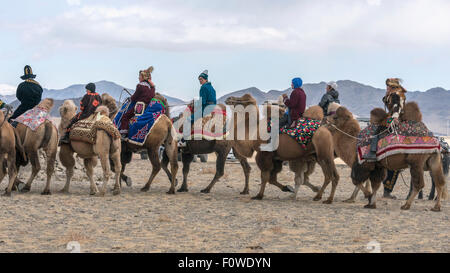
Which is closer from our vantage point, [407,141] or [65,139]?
[407,141]

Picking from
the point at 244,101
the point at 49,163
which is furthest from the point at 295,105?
the point at 49,163

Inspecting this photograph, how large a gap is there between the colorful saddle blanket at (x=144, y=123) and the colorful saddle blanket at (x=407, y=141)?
481 cm

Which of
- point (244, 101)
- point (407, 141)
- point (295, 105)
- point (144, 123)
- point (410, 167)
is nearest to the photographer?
point (407, 141)

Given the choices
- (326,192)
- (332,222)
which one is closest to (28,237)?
(332,222)

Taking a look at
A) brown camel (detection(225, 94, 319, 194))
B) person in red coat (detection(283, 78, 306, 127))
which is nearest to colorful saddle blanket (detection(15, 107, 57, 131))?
brown camel (detection(225, 94, 319, 194))

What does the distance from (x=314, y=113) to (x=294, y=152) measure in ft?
2.93

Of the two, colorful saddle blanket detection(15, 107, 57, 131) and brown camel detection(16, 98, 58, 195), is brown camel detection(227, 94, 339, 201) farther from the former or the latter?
colorful saddle blanket detection(15, 107, 57, 131)

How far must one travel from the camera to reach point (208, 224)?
9.50 m

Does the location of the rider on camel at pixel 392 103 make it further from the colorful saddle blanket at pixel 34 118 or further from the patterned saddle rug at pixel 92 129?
the colorful saddle blanket at pixel 34 118

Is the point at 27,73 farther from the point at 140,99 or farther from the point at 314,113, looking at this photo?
the point at 314,113

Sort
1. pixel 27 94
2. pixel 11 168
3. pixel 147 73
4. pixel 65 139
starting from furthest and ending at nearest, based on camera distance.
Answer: pixel 147 73 < pixel 27 94 < pixel 65 139 < pixel 11 168

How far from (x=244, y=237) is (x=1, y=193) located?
6606 mm

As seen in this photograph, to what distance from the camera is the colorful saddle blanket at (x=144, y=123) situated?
13188 mm

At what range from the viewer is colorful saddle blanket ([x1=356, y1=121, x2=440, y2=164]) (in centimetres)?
1098
